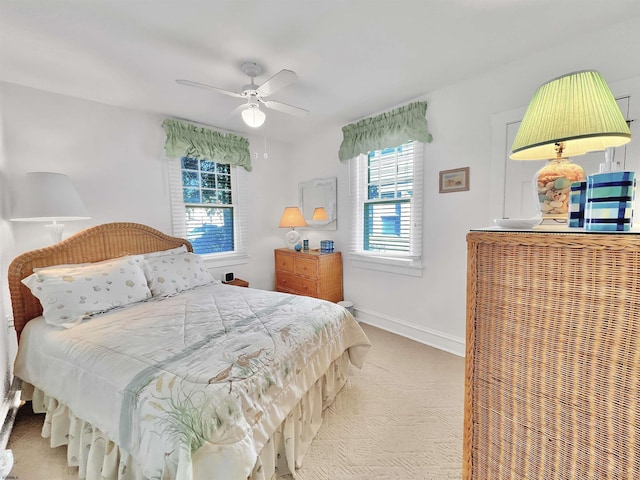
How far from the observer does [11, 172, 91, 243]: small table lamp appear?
6.40ft

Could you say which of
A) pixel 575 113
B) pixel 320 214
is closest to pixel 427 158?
pixel 320 214

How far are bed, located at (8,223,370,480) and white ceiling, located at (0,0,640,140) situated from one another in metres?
1.41

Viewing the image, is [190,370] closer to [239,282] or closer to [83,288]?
[83,288]

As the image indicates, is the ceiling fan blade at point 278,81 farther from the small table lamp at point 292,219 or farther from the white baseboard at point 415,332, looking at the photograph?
the white baseboard at point 415,332

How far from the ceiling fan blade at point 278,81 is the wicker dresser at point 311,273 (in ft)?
6.55

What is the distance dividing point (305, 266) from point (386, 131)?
6.29 feet

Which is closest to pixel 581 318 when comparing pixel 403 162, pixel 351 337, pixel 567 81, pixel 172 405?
pixel 567 81

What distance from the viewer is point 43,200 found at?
1.98 metres

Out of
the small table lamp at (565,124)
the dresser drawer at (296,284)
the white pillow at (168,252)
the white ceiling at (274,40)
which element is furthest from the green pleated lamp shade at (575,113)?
the white pillow at (168,252)

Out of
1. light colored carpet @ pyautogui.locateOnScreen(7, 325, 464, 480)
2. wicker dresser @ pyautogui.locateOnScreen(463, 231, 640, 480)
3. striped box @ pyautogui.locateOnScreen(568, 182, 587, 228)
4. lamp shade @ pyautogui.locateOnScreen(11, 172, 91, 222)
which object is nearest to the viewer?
wicker dresser @ pyautogui.locateOnScreen(463, 231, 640, 480)

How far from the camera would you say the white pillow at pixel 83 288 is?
1.79m

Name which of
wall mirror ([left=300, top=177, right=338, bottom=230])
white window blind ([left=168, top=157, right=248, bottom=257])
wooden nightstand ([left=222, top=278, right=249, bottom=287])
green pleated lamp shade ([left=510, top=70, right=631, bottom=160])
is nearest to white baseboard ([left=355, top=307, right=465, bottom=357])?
wall mirror ([left=300, top=177, right=338, bottom=230])

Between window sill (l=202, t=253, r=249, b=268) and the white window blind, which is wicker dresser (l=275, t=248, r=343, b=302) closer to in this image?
window sill (l=202, t=253, r=249, b=268)

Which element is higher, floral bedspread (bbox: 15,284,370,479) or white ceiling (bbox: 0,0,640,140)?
white ceiling (bbox: 0,0,640,140)
